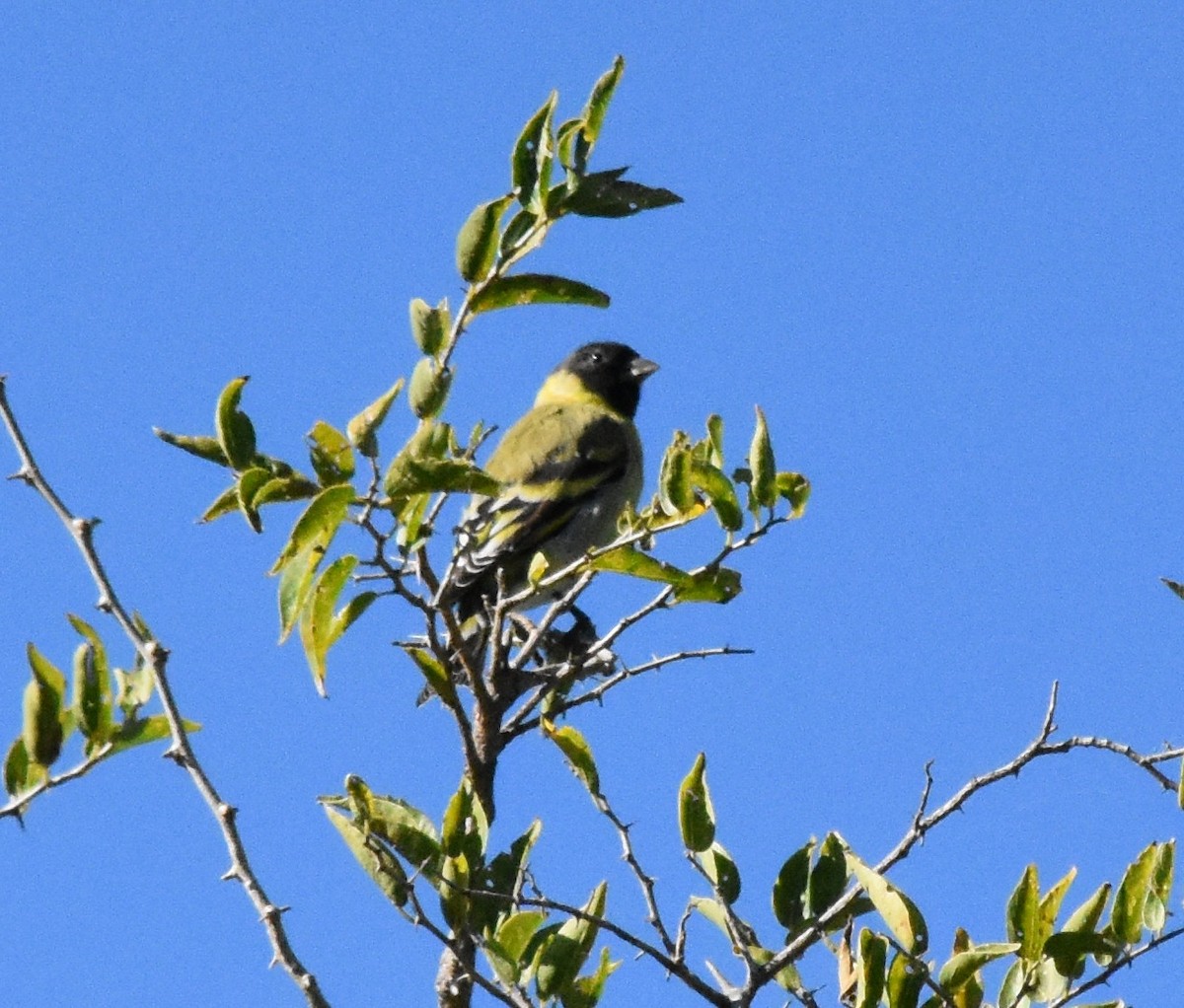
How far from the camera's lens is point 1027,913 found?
9.51 feet

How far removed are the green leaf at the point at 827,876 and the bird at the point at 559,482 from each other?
91.4 inches

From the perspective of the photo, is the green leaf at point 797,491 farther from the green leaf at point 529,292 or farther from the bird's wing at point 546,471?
the bird's wing at point 546,471

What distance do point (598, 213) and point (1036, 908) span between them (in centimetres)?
133

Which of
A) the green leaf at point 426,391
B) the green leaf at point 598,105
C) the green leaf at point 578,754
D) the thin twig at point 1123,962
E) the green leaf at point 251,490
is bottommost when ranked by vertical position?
the thin twig at point 1123,962

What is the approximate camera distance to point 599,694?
385 centimetres

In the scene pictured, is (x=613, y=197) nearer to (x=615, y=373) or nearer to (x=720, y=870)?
(x=720, y=870)

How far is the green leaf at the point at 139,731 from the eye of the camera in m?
2.63

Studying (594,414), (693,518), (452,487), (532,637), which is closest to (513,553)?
(594,414)

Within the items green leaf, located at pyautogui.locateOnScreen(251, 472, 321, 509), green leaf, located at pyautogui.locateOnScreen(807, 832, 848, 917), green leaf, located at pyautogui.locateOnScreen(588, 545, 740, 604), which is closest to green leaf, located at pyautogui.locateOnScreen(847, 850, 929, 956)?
green leaf, located at pyautogui.locateOnScreen(807, 832, 848, 917)

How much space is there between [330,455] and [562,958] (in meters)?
0.89

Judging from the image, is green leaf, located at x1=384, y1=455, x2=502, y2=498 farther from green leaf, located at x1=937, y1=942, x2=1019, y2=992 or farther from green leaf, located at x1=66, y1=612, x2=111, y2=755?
green leaf, located at x1=937, y1=942, x2=1019, y2=992

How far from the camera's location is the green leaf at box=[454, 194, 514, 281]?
3035 mm

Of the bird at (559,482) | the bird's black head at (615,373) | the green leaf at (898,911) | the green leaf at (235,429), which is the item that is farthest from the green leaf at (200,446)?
the bird's black head at (615,373)

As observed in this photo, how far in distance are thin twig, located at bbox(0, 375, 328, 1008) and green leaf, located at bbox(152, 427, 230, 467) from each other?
19 centimetres
